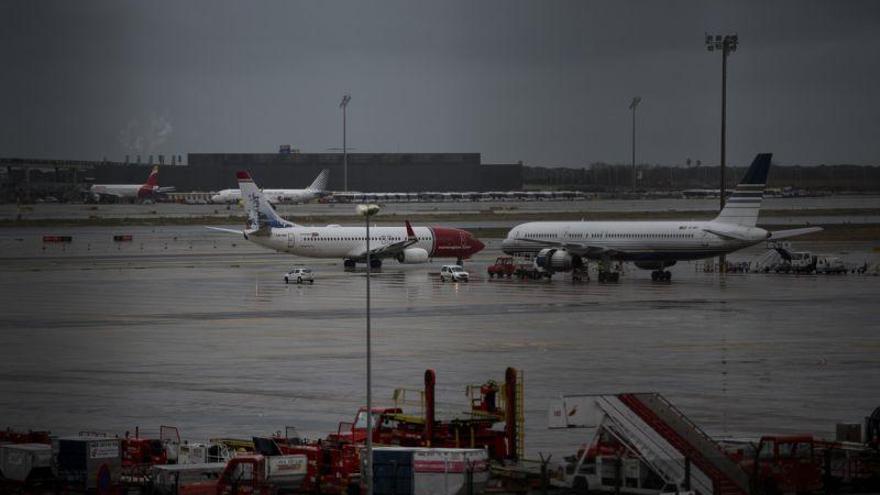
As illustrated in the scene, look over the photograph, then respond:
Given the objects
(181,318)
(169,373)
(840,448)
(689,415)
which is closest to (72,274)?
(181,318)

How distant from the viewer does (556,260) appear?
11888 cm

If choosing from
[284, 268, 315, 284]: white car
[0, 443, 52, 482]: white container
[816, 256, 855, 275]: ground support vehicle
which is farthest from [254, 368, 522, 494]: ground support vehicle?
[816, 256, 855, 275]: ground support vehicle

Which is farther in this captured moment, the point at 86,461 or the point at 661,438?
the point at 86,461

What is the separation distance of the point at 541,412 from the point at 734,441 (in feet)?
34.2

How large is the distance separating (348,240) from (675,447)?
98.4 meters

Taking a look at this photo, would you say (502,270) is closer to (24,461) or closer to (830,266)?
(830,266)

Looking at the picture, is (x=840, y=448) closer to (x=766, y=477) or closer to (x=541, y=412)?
(x=766, y=477)

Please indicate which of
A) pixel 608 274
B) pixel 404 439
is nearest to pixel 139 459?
pixel 404 439

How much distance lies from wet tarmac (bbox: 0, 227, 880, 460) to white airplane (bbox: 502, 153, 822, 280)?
2267 mm

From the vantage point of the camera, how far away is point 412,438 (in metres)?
41.9

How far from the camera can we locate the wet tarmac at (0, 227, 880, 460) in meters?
51.5

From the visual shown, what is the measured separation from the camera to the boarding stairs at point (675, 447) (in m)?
37.1

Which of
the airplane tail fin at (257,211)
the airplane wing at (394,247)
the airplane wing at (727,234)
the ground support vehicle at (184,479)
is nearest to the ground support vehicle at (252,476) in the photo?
the ground support vehicle at (184,479)

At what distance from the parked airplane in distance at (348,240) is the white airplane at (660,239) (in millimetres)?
15546
